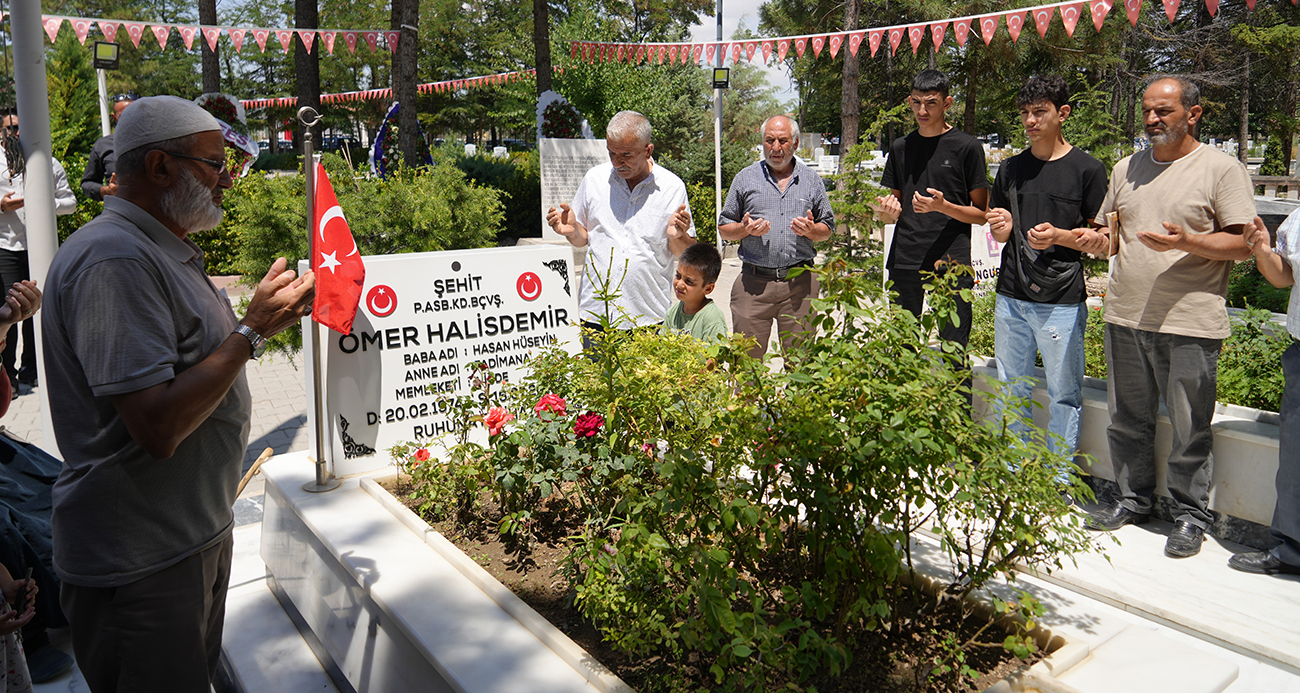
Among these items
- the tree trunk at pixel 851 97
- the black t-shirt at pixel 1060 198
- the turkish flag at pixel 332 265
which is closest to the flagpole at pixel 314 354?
the turkish flag at pixel 332 265

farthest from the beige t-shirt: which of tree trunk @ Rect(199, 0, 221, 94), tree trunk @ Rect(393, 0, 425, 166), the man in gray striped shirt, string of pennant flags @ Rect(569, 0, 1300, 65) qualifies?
tree trunk @ Rect(199, 0, 221, 94)

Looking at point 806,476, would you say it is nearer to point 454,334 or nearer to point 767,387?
point 767,387

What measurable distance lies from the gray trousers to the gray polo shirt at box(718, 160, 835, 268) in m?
1.69

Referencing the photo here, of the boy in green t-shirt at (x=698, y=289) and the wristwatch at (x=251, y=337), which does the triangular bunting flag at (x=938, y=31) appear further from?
the wristwatch at (x=251, y=337)

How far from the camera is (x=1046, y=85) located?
4098mm

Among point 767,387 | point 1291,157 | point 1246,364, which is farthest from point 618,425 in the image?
point 1291,157

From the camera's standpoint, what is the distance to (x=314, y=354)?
3.83m

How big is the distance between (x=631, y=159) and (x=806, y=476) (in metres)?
2.56

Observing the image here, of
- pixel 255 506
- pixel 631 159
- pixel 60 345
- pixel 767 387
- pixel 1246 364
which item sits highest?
pixel 631 159

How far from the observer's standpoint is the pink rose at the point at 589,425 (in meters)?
2.90

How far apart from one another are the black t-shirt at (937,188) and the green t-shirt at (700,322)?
1.41 m

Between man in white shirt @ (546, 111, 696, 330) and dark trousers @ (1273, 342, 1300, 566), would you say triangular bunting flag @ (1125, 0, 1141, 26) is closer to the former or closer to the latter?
dark trousers @ (1273, 342, 1300, 566)

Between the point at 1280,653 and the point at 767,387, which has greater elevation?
the point at 767,387

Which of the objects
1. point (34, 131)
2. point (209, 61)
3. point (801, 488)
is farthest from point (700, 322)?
point (209, 61)
